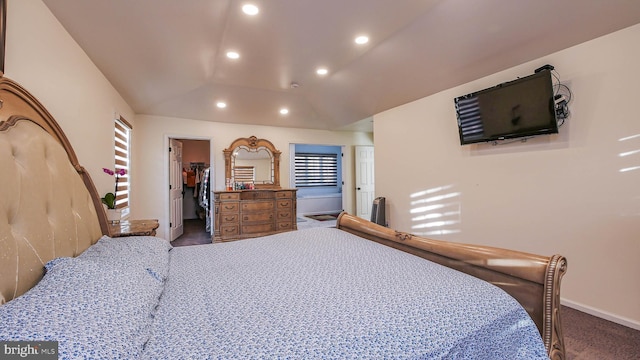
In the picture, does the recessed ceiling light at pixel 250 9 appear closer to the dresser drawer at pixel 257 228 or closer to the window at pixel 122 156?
the window at pixel 122 156

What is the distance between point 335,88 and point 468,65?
1915 millimetres

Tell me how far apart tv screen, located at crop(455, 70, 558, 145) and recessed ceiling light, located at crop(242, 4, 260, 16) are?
93.6 inches

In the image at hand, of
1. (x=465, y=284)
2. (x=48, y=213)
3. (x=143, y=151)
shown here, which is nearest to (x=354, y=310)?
(x=465, y=284)

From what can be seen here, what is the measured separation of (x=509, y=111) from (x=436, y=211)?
1.50 metres

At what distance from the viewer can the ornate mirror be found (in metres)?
5.34

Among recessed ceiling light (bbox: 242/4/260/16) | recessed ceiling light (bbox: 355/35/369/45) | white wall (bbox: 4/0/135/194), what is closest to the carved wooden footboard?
recessed ceiling light (bbox: 355/35/369/45)

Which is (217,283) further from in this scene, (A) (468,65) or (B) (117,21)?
(A) (468,65)

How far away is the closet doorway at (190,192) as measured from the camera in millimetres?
5039

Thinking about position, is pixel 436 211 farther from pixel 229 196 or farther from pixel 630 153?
pixel 229 196

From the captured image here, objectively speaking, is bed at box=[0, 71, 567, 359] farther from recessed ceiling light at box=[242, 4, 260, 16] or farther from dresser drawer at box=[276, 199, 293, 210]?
dresser drawer at box=[276, 199, 293, 210]

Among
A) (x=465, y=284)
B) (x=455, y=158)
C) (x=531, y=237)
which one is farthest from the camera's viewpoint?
(x=455, y=158)

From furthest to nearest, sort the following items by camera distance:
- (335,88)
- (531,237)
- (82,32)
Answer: (335,88), (531,237), (82,32)

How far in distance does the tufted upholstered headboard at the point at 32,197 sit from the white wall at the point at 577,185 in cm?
356

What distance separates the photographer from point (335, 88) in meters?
4.24
